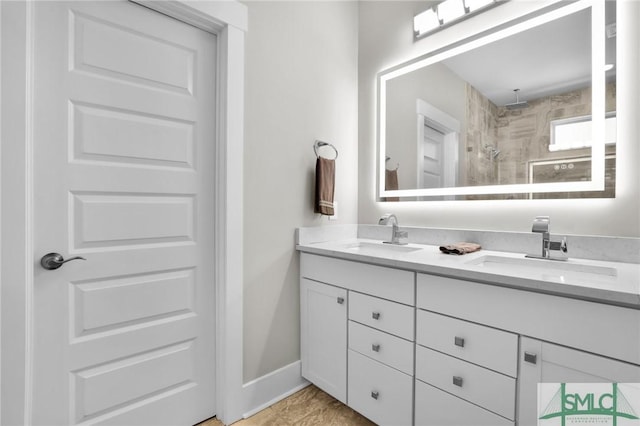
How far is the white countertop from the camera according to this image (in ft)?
2.87

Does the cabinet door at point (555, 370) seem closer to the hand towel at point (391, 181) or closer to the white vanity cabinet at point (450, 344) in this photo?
the white vanity cabinet at point (450, 344)

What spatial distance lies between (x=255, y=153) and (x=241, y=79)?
1.23 feet

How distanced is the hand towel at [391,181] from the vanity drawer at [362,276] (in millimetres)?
729

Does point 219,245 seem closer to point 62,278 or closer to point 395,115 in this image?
point 62,278

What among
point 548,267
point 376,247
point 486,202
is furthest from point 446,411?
point 486,202

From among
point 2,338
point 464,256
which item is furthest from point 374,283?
point 2,338

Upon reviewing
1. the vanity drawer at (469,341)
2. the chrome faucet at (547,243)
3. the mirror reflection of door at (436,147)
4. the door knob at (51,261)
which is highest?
the mirror reflection of door at (436,147)

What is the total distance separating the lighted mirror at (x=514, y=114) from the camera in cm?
136

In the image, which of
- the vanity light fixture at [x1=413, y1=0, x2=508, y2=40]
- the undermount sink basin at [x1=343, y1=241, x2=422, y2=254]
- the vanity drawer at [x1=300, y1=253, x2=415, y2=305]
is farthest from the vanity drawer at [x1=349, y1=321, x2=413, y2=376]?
the vanity light fixture at [x1=413, y1=0, x2=508, y2=40]

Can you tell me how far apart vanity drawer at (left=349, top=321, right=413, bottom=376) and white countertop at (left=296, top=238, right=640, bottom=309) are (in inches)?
13.1

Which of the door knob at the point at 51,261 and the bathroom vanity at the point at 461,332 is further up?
the door knob at the point at 51,261

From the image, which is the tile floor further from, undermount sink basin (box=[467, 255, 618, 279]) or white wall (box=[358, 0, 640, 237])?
white wall (box=[358, 0, 640, 237])

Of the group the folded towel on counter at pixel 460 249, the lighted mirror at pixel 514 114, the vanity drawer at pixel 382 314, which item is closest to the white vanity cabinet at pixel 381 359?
the vanity drawer at pixel 382 314

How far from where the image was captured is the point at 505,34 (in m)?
1.61
